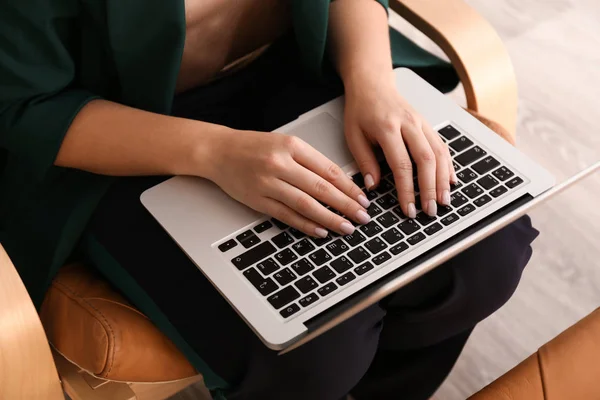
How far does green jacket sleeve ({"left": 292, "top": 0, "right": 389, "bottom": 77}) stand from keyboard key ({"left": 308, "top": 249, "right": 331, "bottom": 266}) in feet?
1.09

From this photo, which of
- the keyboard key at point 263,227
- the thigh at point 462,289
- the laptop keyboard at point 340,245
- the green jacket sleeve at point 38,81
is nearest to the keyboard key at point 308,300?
the laptop keyboard at point 340,245

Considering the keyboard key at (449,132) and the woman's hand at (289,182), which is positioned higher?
the woman's hand at (289,182)

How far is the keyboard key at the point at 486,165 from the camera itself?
34.7 inches

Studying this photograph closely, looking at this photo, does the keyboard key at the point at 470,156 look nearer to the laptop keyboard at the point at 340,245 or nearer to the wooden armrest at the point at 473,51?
the laptop keyboard at the point at 340,245

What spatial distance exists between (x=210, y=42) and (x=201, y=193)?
0.24 m

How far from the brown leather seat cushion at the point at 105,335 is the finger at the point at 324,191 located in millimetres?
253

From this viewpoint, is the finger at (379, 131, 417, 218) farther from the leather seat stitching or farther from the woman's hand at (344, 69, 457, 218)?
the leather seat stitching

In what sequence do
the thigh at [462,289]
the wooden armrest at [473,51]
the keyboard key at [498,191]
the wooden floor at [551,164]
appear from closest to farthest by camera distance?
the keyboard key at [498,191], the thigh at [462,289], the wooden armrest at [473,51], the wooden floor at [551,164]

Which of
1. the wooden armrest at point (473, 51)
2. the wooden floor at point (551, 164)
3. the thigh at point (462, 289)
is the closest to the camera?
the thigh at point (462, 289)

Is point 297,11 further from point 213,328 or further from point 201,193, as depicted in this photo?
point 213,328

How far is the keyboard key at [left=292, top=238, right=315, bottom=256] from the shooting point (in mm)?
807

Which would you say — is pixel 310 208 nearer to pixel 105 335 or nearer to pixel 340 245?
pixel 340 245

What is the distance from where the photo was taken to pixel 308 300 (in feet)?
2.49

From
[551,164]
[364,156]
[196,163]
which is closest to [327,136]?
[364,156]
